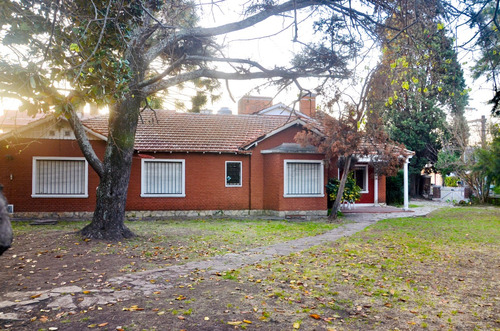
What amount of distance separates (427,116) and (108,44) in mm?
30893

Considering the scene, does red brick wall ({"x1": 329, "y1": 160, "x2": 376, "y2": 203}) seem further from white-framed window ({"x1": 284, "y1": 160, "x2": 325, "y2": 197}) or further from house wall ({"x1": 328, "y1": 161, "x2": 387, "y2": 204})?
white-framed window ({"x1": 284, "y1": 160, "x2": 325, "y2": 197})

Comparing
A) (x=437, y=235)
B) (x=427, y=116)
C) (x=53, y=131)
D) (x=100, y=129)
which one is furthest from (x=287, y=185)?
(x=427, y=116)

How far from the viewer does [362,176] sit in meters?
Result: 24.2

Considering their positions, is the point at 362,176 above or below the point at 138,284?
above

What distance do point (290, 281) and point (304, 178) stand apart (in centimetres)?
1255

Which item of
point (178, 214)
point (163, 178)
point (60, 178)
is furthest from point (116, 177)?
point (60, 178)

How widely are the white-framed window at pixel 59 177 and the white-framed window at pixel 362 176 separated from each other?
15.4m

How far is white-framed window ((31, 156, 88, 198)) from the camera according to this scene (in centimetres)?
1766

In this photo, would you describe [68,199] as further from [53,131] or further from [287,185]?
[287,185]

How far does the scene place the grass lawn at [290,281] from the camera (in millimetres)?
5105

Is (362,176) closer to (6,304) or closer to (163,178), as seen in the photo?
(163,178)

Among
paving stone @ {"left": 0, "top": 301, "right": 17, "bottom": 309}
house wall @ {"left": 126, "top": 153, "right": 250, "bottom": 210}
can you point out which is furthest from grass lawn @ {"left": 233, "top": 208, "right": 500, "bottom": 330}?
house wall @ {"left": 126, "top": 153, "right": 250, "bottom": 210}

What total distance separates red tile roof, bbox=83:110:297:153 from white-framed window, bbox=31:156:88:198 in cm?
198

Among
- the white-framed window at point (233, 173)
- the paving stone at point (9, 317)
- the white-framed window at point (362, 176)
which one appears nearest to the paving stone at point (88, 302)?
the paving stone at point (9, 317)
